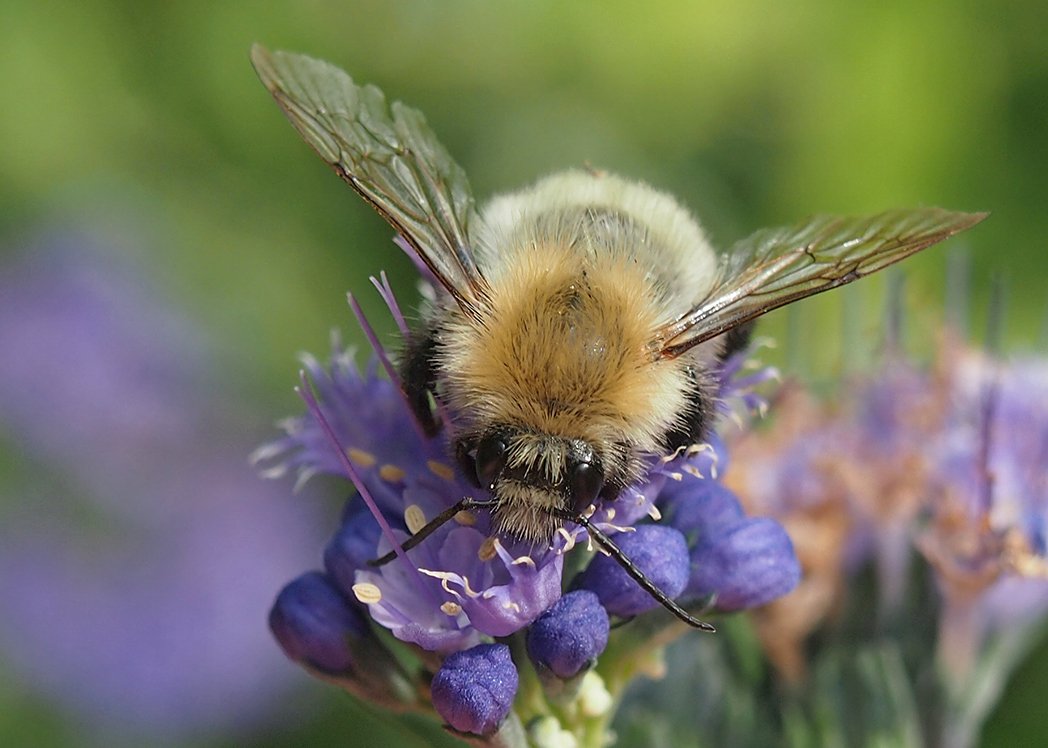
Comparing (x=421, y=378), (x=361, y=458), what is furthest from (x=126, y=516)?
(x=421, y=378)

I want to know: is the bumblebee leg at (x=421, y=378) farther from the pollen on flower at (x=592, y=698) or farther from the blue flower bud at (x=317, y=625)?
the pollen on flower at (x=592, y=698)

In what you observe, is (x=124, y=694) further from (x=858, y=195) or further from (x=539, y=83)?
(x=858, y=195)

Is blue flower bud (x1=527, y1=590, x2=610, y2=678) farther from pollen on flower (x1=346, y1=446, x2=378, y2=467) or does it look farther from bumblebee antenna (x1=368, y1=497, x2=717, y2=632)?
pollen on flower (x1=346, y1=446, x2=378, y2=467)

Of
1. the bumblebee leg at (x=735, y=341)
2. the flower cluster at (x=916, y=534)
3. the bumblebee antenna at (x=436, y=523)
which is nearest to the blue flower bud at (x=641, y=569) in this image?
the bumblebee antenna at (x=436, y=523)

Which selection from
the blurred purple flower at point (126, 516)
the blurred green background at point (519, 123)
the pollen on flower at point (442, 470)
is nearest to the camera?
the pollen on flower at point (442, 470)

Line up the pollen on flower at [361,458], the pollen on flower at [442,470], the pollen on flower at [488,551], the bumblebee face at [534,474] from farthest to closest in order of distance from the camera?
the pollen on flower at [361,458] → the pollen on flower at [442,470] → the pollen on flower at [488,551] → the bumblebee face at [534,474]

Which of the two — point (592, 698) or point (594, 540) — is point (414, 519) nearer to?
point (594, 540)
